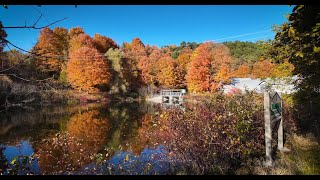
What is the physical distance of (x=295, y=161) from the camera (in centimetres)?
546

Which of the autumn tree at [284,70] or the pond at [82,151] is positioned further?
the autumn tree at [284,70]

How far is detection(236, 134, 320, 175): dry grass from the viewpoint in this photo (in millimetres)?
4666

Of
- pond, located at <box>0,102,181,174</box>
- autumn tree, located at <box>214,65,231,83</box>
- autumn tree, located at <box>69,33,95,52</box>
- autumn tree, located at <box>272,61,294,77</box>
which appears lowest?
pond, located at <box>0,102,181,174</box>

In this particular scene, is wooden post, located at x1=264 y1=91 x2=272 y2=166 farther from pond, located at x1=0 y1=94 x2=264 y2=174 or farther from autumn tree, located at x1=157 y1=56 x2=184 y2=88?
autumn tree, located at x1=157 y1=56 x2=184 y2=88

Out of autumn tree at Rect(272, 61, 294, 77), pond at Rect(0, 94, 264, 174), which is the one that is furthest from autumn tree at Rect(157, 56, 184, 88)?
pond at Rect(0, 94, 264, 174)

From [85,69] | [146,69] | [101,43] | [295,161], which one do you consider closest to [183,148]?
[295,161]

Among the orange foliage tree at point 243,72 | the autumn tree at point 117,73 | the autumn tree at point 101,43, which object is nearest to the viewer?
the autumn tree at point 117,73

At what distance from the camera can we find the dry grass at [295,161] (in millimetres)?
4666

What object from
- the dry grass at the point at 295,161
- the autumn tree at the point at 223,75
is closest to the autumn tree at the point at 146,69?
the autumn tree at the point at 223,75

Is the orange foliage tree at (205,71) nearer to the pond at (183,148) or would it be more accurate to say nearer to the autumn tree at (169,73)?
the autumn tree at (169,73)

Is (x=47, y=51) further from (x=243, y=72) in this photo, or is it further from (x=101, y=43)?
(x=243, y=72)

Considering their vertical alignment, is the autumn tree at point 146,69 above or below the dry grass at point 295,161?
above

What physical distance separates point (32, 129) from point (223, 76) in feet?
94.5

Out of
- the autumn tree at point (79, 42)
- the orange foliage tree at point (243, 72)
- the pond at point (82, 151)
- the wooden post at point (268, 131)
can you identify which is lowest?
the pond at point (82, 151)
